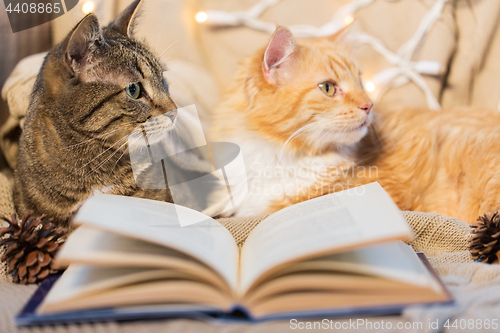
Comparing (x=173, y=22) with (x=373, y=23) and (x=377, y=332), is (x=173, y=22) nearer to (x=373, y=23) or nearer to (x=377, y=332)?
(x=373, y=23)

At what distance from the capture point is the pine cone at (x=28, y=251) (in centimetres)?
77

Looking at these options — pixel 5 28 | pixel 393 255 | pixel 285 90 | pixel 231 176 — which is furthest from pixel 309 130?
pixel 5 28

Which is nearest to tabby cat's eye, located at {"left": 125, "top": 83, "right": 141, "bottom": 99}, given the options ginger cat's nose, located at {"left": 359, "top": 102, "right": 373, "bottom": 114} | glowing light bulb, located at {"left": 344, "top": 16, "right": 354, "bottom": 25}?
ginger cat's nose, located at {"left": 359, "top": 102, "right": 373, "bottom": 114}

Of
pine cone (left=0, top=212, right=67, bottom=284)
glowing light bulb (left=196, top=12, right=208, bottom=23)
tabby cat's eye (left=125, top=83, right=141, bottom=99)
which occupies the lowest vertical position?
pine cone (left=0, top=212, right=67, bottom=284)

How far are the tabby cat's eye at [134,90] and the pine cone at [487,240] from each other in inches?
38.2

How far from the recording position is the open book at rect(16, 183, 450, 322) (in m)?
0.57

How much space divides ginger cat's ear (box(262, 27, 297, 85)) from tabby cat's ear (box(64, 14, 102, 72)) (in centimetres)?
50

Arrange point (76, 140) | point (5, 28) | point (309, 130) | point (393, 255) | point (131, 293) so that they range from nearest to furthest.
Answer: point (131, 293)
point (393, 255)
point (76, 140)
point (309, 130)
point (5, 28)

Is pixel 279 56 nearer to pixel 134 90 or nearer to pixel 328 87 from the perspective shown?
pixel 328 87

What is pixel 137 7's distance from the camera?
1.00 m

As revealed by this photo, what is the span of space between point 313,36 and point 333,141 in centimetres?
55

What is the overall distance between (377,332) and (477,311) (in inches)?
8.6

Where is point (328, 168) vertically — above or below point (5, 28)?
below

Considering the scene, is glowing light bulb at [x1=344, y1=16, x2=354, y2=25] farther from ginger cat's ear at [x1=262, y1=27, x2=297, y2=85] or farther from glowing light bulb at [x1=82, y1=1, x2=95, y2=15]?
glowing light bulb at [x1=82, y1=1, x2=95, y2=15]
